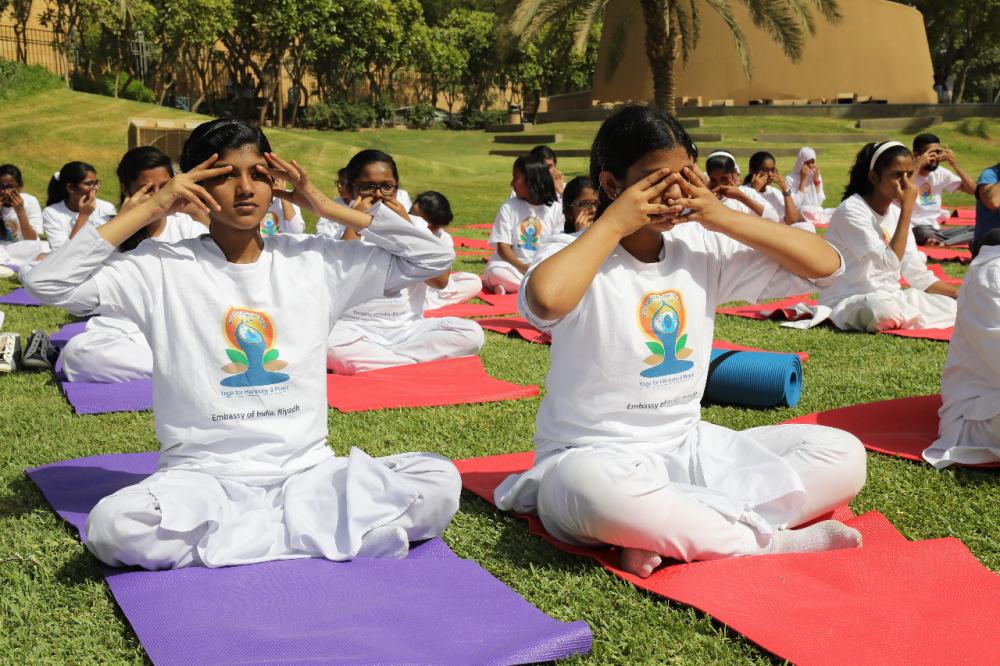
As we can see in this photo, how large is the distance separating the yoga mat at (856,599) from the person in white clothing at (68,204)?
22.0ft

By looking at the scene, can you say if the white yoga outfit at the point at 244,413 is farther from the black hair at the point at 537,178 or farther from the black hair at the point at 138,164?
the black hair at the point at 537,178

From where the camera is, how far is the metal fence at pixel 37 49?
31734 mm

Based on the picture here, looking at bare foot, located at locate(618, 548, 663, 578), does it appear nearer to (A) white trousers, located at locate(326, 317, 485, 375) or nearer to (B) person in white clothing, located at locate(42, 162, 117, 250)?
(A) white trousers, located at locate(326, 317, 485, 375)

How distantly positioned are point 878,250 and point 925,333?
2.21 feet

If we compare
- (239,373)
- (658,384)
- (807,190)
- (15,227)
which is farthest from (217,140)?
(807,190)

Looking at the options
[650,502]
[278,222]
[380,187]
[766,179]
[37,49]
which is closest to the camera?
[650,502]

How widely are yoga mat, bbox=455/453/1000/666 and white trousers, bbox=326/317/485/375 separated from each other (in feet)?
10.4

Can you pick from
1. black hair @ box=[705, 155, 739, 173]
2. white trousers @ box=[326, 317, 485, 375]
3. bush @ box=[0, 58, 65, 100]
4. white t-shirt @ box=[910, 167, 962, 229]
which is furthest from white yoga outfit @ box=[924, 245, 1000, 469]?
bush @ box=[0, 58, 65, 100]

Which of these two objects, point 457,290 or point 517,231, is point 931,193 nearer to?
point 517,231

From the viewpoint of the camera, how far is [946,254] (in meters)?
11.1

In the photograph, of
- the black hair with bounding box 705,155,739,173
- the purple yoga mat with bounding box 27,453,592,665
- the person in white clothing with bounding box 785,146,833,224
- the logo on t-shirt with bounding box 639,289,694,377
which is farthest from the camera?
the person in white clothing with bounding box 785,146,833,224

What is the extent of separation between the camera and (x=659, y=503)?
120 inches

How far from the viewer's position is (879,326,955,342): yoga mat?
6957 mm

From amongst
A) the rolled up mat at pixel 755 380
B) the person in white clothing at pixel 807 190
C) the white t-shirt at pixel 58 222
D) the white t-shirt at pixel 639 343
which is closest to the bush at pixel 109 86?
the white t-shirt at pixel 58 222
